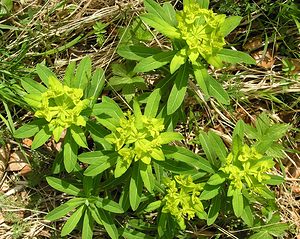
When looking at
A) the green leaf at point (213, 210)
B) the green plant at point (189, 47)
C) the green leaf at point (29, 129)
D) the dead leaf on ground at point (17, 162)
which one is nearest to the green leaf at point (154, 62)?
the green plant at point (189, 47)

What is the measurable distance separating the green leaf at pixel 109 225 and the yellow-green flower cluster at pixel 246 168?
30.3 inches

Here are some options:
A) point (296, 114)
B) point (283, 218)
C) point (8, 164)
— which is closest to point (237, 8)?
point (296, 114)

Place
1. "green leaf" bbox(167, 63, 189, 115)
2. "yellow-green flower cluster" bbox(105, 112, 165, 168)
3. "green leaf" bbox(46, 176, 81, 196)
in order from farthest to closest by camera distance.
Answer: "green leaf" bbox(46, 176, 81, 196) < "green leaf" bbox(167, 63, 189, 115) < "yellow-green flower cluster" bbox(105, 112, 165, 168)

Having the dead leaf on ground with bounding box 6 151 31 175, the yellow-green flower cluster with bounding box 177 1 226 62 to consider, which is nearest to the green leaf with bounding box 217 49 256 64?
the yellow-green flower cluster with bounding box 177 1 226 62

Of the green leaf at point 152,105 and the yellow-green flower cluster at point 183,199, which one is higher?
the green leaf at point 152,105

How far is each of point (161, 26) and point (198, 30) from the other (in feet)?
0.71

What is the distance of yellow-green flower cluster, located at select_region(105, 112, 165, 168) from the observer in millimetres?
2793

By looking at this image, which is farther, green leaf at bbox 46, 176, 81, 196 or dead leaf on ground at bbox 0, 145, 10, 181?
dead leaf on ground at bbox 0, 145, 10, 181

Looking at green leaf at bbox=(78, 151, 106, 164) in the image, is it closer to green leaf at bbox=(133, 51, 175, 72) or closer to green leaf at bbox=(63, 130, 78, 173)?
green leaf at bbox=(63, 130, 78, 173)

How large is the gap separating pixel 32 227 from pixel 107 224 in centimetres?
78

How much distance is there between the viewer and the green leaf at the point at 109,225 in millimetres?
3191

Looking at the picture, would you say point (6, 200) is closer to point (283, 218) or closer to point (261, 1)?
point (283, 218)

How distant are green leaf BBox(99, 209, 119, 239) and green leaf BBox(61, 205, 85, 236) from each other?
12cm

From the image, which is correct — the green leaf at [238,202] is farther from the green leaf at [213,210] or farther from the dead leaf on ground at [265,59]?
the dead leaf on ground at [265,59]
